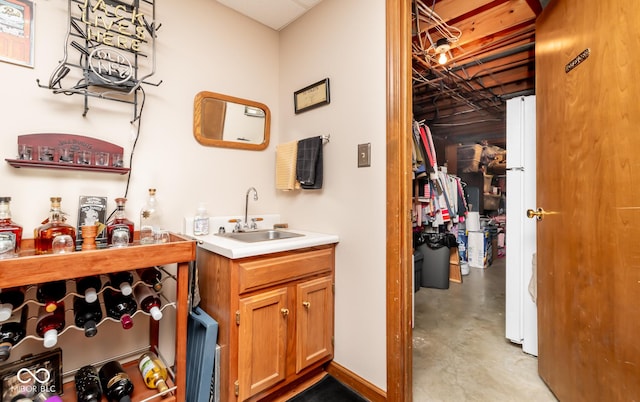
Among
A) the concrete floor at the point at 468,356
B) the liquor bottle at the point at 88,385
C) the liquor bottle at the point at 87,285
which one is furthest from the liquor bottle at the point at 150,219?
the concrete floor at the point at 468,356

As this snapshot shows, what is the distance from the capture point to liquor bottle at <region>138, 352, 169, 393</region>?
1.27m

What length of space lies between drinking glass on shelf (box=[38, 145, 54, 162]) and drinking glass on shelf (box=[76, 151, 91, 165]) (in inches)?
3.8

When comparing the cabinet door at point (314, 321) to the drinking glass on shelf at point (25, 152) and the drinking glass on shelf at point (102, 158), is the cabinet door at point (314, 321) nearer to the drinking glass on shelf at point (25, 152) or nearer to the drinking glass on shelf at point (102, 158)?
the drinking glass on shelf at point (102, 158)

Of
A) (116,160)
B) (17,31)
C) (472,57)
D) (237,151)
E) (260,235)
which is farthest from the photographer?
(472,57)

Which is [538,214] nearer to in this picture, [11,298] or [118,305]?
[118,305]

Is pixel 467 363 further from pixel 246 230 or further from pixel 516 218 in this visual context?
pixel 246 230

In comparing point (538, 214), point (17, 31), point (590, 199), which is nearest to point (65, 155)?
point (17, 31)

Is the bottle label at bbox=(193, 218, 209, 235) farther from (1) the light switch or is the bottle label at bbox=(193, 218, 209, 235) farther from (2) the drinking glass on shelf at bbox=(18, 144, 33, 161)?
(1) the light switch

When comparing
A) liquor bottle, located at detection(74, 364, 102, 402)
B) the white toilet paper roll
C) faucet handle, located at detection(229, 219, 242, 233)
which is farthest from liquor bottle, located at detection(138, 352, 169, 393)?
the white toilet paper roll

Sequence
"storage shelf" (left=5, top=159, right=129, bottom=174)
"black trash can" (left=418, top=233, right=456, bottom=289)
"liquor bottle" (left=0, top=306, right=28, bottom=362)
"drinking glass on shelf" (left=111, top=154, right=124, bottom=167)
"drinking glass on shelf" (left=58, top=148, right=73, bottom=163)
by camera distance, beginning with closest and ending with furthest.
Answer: "liquor bottle" (left=0, top=306, right=28, bottom=362) → "storage shelf" (left=5, top=159, right=129, bottom=174) → "drinking glass on shelf" (left=58, top=148, right=73, bottom=163) → "drinking glass on shelf" (left=111, top=154, right=124, bottom=167) → "black trash can" (left=418, top=233, right=456, bottom=289)

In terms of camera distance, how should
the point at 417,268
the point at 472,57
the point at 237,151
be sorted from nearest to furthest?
the point at 237,151
the point at 472,57
the point at 417,268

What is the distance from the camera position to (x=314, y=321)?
162 centimetres

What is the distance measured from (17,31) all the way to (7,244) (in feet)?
3.28

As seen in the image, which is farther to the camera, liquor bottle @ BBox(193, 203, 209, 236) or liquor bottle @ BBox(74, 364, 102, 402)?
liquor bottle @ BBox(193, 203, 209, 236)
